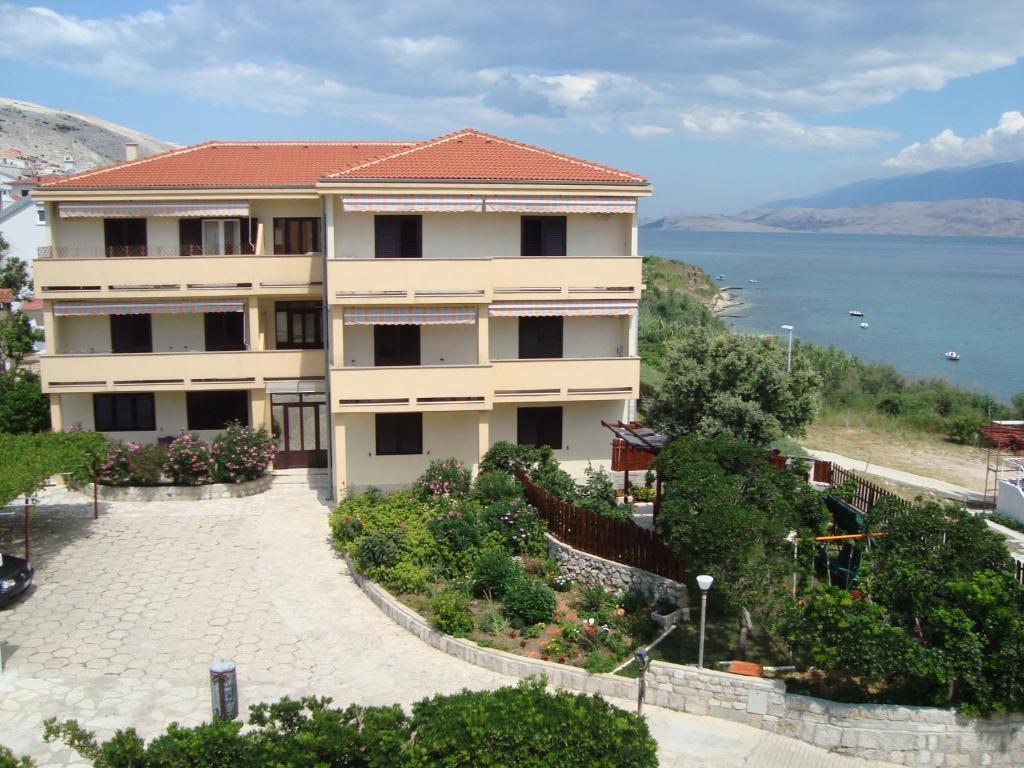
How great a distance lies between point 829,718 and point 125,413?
2231cm

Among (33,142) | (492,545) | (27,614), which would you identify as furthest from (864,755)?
(33,142)

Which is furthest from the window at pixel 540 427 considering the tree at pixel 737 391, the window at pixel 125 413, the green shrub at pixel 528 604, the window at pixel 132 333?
the window at pixel 132 333

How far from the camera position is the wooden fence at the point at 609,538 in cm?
1838

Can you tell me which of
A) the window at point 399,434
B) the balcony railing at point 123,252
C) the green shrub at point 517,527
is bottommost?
the green shrub at point 517,527

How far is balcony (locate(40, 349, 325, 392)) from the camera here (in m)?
26.3

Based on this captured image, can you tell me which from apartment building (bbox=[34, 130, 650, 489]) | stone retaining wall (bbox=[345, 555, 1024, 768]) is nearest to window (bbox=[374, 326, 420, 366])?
apartment building (bbox=[34, 130, 650, 489])

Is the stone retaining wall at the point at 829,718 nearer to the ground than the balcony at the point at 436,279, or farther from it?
nearer to the ground

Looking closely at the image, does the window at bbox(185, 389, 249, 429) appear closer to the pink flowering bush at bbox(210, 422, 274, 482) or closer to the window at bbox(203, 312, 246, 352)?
the window at bbox(203, 312, 246, 352)

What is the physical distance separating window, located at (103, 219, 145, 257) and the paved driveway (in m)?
8.22

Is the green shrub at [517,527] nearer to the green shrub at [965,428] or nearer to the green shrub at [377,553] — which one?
the green shrub at [377,553]

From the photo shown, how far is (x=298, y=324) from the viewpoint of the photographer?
2833 centimetres

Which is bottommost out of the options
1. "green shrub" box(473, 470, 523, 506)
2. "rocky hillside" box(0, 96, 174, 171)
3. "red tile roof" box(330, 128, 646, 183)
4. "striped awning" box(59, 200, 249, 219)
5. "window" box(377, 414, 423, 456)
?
"green shrub" box(473, 470, 523, 506)

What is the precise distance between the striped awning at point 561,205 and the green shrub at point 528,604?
1100cm

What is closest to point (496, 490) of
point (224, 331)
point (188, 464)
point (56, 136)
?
point (188, 464)
